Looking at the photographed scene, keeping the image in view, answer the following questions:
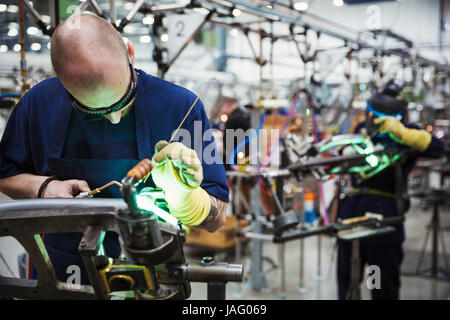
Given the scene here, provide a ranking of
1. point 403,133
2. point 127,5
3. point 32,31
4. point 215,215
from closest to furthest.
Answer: point 215,215, point 32,31, point 127,5, point 403,133

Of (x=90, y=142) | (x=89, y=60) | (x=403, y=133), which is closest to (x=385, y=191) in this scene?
(x=403, y=133)

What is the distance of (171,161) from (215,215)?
0.29m

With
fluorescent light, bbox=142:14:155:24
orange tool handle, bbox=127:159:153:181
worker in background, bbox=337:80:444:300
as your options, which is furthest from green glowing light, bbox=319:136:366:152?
orange tool handle, bbox=127:159:153:181

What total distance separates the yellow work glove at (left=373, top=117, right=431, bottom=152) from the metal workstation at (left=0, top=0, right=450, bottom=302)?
0.4 inches

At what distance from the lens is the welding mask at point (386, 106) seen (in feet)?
9.70

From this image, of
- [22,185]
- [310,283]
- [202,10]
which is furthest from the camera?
[310,283]

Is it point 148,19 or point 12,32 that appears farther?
point 148,19

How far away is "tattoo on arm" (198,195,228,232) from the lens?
1082 millimetres

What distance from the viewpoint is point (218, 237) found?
16.2 feet

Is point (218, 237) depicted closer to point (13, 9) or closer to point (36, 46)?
point (36, 46)

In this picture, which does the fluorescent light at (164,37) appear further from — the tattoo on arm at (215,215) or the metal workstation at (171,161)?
the tattoo on arm at (215,215)

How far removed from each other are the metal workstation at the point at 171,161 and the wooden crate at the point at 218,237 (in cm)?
2
